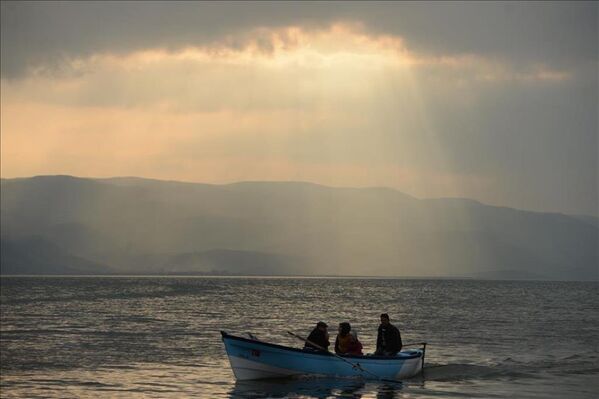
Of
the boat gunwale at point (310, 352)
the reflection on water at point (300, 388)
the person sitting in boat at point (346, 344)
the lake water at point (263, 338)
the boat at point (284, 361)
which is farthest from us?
the person sitting in boat at point (346, 344)

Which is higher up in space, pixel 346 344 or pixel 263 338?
A: pixel 346 344

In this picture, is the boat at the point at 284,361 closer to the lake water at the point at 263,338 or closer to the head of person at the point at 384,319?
the lake water at the point at 263,338

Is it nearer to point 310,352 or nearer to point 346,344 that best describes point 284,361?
point 310,352

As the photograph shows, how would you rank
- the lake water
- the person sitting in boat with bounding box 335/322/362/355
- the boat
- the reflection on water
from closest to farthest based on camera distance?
the reflection on water → the lake water → the boat → the person sitting in boat with bounding box 335/322/362/355

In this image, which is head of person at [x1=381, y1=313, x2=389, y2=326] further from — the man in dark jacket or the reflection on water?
the reflection on water

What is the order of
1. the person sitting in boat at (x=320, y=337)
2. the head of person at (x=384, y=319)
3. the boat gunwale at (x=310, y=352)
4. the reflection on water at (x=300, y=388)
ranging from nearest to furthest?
the reflection on water at (x=300, y=388), the boat gunwale at (x=310, y=352), the person sitting in boat at (x=320, y=337), the head of person at (x=384, y=319)

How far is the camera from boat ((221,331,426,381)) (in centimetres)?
3688

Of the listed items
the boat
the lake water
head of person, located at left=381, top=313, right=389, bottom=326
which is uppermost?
head of person, located at left=381, top=313, right=389, bottom=326

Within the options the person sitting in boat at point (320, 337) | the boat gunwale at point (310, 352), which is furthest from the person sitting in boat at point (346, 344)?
the person sitting in boat at point (320, 337)

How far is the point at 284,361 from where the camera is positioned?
121 feet

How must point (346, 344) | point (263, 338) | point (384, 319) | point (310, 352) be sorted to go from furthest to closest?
1. point (263, 338)
2. point (384, 319)
3. point (346, 344)
4. point (310, 352)

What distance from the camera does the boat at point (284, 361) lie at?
36875 mm

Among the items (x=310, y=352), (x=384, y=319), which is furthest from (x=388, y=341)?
(x=310, y=352)

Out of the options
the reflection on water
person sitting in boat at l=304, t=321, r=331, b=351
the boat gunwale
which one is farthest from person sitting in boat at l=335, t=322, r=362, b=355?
the reflection on water
